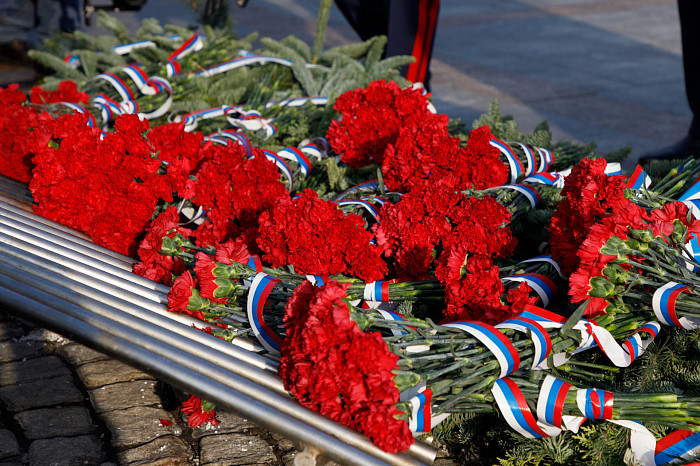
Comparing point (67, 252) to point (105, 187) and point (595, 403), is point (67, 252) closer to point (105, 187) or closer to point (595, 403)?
point (105, 187)

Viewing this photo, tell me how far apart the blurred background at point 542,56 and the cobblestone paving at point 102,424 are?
3029mm

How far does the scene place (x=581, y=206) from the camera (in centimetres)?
165

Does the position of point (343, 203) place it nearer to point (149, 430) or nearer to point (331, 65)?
point (149, 430)

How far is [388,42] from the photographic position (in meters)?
4.18

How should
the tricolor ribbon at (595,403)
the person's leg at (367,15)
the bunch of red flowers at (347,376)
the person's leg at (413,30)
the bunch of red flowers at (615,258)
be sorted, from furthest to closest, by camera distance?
the person's leg at (367,15), the person's leg at (413,30), the bunch of red flowers at (615,258), the tricolor ribbon at (595,403), the bunch of red flowers at (347,376)

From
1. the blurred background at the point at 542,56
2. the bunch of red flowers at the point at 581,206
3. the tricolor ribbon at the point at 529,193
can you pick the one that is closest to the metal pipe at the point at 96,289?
the bunch of red flowers at the point at 581,206

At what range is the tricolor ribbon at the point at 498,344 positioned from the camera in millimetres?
1419

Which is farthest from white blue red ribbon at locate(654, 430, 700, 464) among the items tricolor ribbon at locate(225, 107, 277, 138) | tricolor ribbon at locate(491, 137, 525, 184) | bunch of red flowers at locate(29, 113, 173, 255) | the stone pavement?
tricolor ribbon at locate(225, 107, 277, 138)

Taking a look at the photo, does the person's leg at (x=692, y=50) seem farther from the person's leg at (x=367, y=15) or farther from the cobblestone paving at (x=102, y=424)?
the cobblestone paving at (x=102, y=424)

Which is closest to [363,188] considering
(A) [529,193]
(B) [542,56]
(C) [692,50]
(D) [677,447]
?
(A) [529,193]

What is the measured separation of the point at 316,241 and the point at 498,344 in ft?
1.81

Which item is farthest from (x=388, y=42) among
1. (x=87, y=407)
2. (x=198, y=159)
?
(x=87, y=407)

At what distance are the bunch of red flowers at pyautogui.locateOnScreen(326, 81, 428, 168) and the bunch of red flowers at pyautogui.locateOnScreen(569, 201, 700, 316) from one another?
111 cm

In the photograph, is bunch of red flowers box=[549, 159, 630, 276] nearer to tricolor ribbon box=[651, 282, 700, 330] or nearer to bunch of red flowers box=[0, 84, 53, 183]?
tricolor ribbon box=[651, 282, 700, 330]
